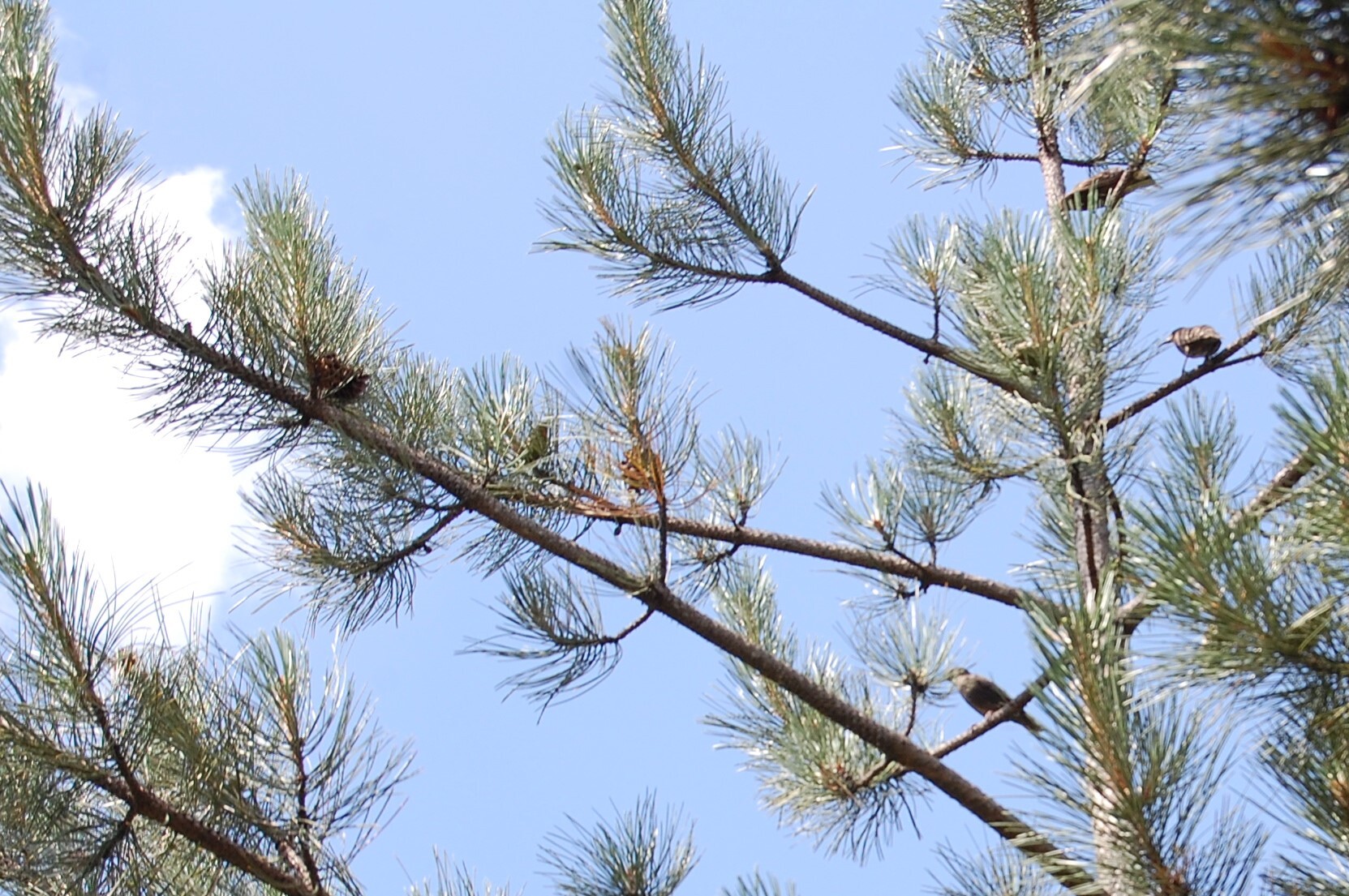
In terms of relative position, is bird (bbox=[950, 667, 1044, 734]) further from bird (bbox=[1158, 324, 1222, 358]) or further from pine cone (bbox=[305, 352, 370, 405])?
pine cone (bbox=[305, 352, 370, 405])

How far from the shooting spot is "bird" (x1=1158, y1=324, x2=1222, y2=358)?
1.93 meters

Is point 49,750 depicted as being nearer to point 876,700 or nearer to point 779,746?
point 779,746

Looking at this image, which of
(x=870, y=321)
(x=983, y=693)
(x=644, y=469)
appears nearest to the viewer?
(x=644, y=469)

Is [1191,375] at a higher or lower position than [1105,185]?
lower

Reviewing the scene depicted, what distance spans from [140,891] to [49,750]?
292mm

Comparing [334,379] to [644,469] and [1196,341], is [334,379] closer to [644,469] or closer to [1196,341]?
[644,469]

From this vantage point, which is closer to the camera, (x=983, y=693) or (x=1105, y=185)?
(x=983, y=693)

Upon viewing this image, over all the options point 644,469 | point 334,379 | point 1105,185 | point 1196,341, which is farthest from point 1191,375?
point 334,379

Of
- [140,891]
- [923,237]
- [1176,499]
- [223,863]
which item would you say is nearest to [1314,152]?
[1176,499]

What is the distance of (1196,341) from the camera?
6.35ft

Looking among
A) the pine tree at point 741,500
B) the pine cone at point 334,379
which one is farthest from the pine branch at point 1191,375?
the pine cone at point 334,379

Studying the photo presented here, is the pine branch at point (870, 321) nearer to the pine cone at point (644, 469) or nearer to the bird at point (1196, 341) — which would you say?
the bird at point (1196, 341)

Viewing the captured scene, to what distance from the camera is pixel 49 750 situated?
1270mm

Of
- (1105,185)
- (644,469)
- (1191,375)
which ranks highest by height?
(1105,185)
